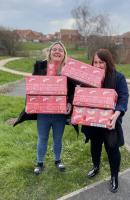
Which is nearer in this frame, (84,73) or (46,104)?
(84,73)

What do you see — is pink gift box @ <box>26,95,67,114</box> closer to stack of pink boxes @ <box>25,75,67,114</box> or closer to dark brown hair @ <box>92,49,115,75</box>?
stack of pink boxes @ <box>25,75,67,114</box>

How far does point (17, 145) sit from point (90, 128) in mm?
2183

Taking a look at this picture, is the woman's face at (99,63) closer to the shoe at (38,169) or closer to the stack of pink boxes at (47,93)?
the stack of pink boxes at (47,93)

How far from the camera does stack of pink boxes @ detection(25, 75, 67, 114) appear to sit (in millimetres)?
4707

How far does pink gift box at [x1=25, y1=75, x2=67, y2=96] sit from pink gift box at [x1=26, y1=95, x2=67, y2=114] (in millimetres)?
59

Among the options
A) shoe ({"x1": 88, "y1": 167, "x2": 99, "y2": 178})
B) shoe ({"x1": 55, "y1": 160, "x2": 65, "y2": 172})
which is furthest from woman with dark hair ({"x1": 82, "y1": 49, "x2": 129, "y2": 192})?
shoe ({"x1": 55, "y1": 160, "x2": 65, "y2": 172})

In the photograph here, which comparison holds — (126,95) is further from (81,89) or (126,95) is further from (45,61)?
(45,61)

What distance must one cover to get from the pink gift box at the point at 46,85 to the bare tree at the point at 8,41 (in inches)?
1577

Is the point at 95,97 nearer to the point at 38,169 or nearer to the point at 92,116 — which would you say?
the point at 92,116

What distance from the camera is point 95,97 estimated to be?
177 inches

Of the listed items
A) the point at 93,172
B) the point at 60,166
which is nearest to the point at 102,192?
the point at 93,172

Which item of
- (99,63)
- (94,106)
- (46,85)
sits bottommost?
(94,106)

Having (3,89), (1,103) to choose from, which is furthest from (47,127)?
A: (3,89)

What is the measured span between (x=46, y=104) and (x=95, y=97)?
2.00 feet
